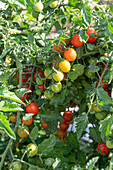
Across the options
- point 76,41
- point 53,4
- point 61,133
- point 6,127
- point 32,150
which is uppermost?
point 53,4

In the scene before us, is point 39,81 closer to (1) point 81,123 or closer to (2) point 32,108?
(2) point 32,108

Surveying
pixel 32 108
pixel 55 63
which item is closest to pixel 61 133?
pixel 32 108

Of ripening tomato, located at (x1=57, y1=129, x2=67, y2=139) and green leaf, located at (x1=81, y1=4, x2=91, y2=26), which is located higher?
green leaf, located at (x1=81, y1=4, x2=91, y2=26)

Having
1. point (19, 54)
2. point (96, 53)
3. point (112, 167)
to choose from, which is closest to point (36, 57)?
point (19, 54)

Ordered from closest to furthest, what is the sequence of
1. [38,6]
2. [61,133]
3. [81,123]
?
[81,123] → [38,6] → [61,133]

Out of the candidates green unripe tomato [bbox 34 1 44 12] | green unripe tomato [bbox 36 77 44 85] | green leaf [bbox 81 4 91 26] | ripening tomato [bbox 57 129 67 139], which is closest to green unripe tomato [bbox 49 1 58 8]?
green unripe tomato [bbox 34 1 44 12]

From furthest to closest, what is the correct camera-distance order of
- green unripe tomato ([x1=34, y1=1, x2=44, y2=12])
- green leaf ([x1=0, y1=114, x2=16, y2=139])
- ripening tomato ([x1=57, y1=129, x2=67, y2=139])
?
ripening tomato ([x1=57, y1=129, x2=67, y2=139]), green unripe tomato ([x1=34, y1=1, x2=44, y2=12]), green leaf ([x1=0, y1=114, x2=16, y2=139])

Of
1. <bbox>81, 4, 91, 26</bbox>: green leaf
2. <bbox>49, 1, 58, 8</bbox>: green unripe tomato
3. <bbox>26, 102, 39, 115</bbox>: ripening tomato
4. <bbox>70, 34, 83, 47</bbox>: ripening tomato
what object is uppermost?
<bbox>49, 1, 58, 8</bbox>: green unripe tomato

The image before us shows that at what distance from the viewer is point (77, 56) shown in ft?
2.43

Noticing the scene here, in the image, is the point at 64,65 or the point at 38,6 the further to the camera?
the point at 38,6

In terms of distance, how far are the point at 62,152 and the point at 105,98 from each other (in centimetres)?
49

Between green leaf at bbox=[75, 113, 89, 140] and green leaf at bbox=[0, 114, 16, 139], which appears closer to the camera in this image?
green leaf at bbox=[0, 114, 16, 139]

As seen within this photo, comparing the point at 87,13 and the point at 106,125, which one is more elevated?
the point at 87,13

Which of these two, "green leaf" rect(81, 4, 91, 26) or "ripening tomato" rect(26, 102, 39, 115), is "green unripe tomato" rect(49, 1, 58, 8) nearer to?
"green leaf" rect(81, 4, 91, 26)
